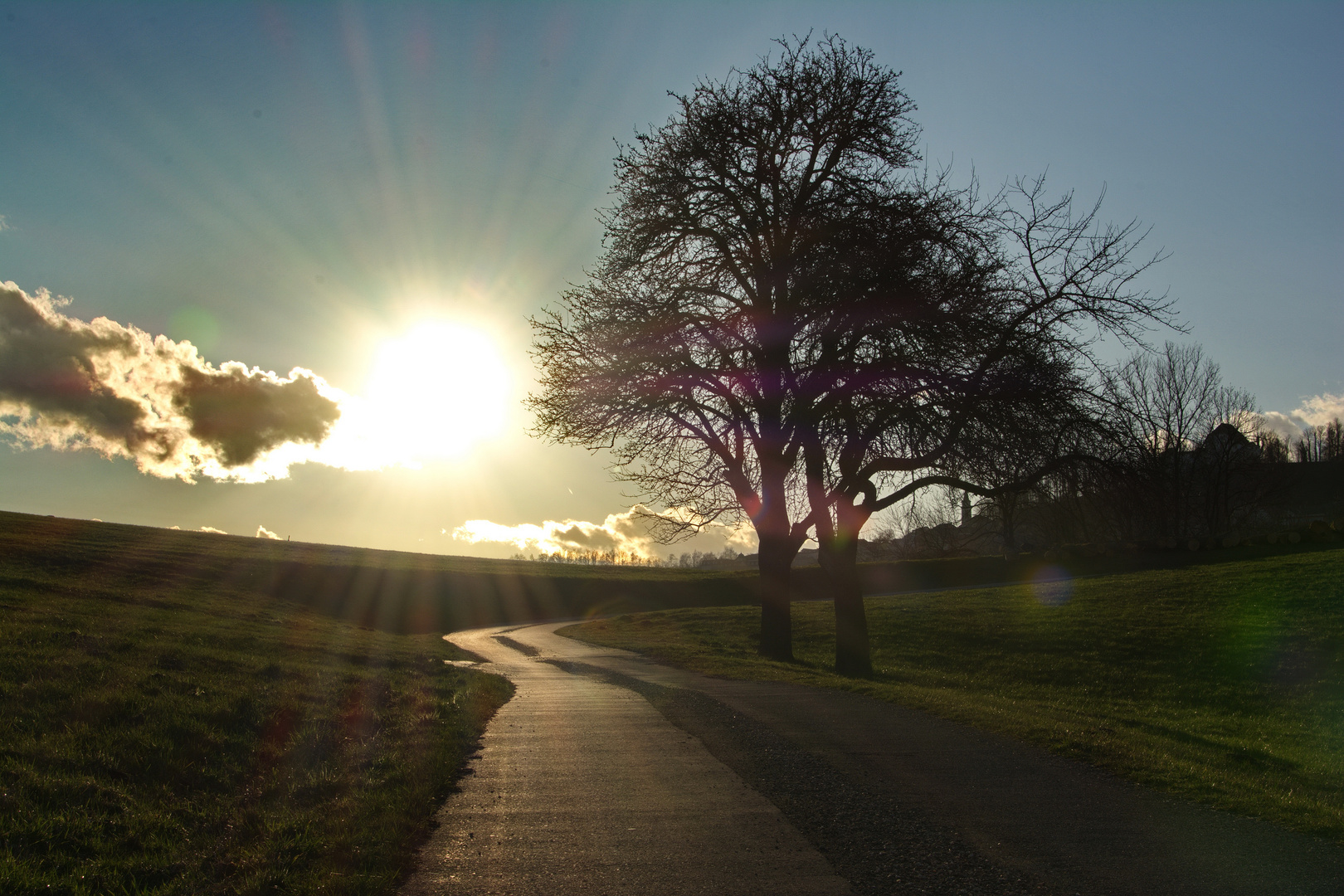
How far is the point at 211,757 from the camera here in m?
7.14

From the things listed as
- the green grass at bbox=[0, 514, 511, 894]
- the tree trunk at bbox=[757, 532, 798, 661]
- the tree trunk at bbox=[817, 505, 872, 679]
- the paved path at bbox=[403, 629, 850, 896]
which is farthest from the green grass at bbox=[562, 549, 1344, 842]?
the green grass at bbox=[0, 514, 511, 894]

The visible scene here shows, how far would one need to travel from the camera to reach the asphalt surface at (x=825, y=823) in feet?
14.8

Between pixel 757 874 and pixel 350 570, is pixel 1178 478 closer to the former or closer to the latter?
pixel 757 874

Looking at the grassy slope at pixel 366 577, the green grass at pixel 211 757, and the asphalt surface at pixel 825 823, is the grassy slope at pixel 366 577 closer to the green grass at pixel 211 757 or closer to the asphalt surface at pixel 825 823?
the green grass at pixel 211 757

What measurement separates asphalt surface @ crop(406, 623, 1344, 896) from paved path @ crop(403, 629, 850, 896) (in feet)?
0.06

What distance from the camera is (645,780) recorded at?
6723 millimetres

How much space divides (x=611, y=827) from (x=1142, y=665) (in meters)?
18.3

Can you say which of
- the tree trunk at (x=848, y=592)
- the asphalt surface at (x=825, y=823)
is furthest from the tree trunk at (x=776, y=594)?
the asphalt surface at (x=825, y=823)

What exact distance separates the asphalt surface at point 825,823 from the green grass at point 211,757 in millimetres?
627

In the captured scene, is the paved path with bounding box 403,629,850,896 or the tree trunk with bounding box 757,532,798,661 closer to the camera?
the paved path with bounding box 403,629,850,896

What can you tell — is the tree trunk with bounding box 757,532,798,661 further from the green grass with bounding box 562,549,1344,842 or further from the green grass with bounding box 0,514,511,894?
the green grass with bounding box 0,514,511,894

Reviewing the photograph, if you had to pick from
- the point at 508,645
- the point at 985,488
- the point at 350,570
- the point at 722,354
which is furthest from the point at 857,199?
the point at 350,570

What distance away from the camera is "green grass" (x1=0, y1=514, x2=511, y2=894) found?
4.68 m

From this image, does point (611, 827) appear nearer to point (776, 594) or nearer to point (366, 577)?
point (776, 594)
